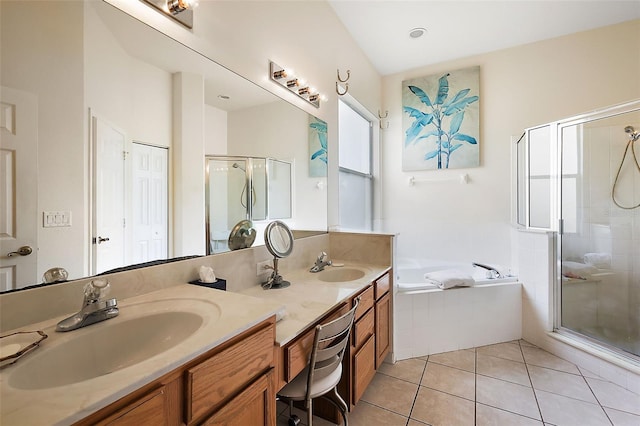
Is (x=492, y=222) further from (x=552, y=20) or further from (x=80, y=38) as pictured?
(x=80, y=38)

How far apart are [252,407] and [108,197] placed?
Result: 2.77ft

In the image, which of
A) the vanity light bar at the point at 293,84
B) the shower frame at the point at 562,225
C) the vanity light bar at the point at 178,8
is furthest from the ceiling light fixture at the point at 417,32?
the vanity light bar at the point at 178,8

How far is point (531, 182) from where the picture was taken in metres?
2.86

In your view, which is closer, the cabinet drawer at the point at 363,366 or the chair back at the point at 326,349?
the chair back at the point at 326,349

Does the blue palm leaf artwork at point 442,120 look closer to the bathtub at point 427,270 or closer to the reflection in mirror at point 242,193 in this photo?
the bathtub at point 427,270

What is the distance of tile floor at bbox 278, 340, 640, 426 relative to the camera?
62.7 inches

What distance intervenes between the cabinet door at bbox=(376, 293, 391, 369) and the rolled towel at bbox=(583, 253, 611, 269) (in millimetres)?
1899

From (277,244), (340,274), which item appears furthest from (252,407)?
(340,274)

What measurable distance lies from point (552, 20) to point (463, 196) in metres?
1.82

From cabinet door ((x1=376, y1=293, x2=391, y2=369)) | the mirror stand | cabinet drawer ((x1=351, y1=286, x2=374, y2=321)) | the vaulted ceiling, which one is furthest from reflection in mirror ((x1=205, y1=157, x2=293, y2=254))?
the vaulted ceiling

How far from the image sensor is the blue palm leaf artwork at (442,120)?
10.5 feet

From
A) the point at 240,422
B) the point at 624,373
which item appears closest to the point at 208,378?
the point at 240,422

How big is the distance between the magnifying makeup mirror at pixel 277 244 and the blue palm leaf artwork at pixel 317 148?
0.59 metres

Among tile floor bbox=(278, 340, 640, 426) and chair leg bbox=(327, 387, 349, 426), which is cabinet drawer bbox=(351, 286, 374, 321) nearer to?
chair leg bbox=(327, 387, 349, 426)
